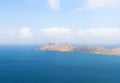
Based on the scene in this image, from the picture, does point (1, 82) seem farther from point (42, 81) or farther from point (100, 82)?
point (100, 82)

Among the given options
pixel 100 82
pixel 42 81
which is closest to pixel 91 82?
pixel 100 82

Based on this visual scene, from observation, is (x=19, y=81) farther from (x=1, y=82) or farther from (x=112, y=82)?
(x=112, y=82)

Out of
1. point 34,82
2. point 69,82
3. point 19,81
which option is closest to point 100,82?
point 69,82

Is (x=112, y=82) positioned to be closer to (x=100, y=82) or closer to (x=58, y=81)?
(x=100, y=82)

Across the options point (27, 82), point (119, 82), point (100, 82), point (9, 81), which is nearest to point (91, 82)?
point (100, 82)

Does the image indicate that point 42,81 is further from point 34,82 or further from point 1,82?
point 1,82

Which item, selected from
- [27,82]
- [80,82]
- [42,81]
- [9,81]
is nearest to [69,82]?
[80,82]
